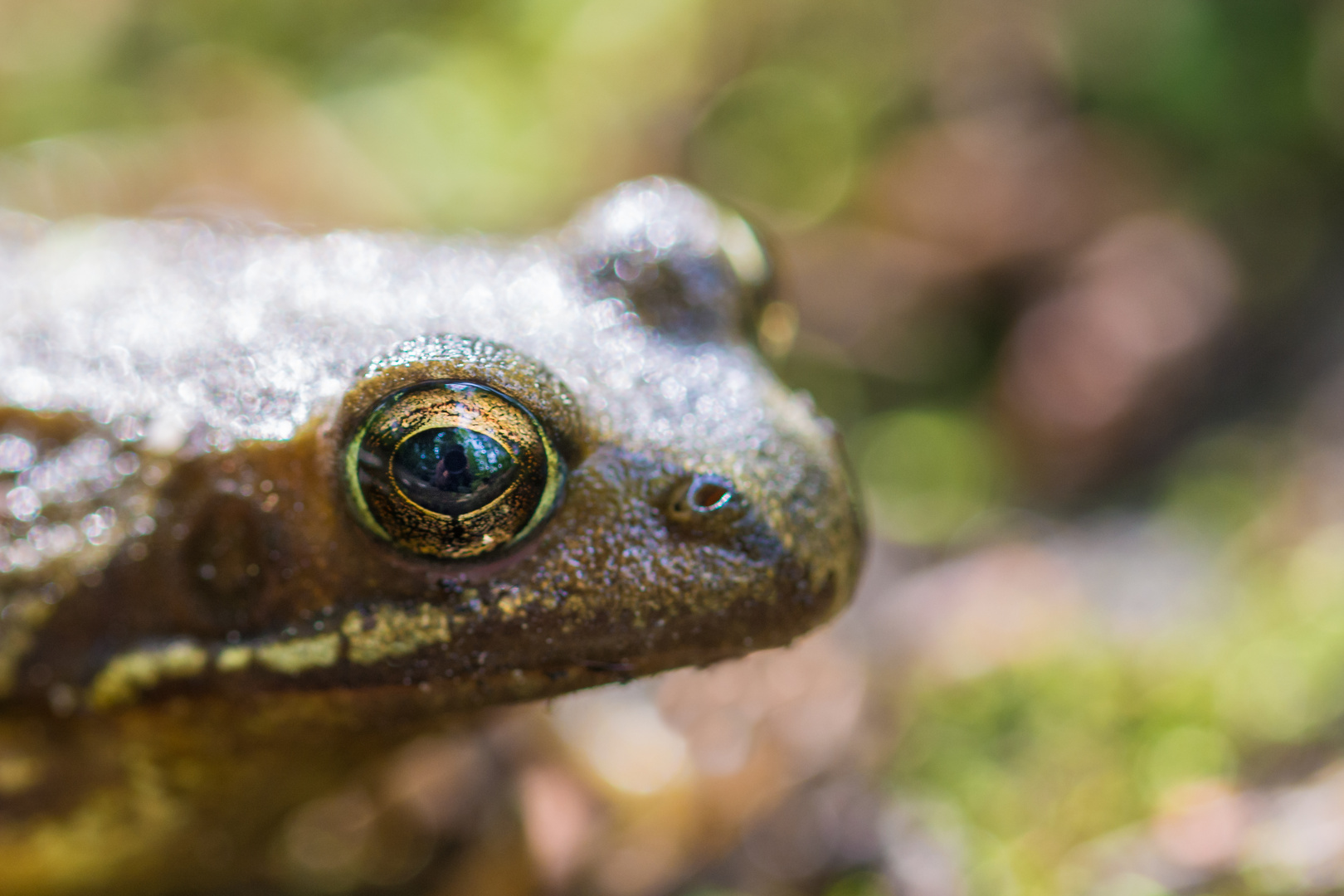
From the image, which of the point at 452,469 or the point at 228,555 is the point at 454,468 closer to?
the point at 452,469

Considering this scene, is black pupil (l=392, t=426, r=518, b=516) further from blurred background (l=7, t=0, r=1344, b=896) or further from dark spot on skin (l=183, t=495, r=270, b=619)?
blurred background (l=7, t=0, r=1344, b=896)

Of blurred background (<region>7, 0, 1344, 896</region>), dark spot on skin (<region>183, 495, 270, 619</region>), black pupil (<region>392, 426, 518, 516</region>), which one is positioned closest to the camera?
black pupil (<region>392, 426, 518, 516</region>)

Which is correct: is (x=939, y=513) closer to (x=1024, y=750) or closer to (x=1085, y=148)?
(x=1024, y=750)

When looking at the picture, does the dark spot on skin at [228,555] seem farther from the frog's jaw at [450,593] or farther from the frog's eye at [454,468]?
the frog's eye at [454,468]

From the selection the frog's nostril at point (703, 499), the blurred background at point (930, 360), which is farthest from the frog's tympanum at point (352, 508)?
the blurred background at point (930, 360)

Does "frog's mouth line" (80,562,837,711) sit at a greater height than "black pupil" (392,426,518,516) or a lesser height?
lesser

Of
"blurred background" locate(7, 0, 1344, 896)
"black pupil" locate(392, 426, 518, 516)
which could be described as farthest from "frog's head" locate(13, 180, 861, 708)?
"blurred background" locate(7, 0, 1344, 896)

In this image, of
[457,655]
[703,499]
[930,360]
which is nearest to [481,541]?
[457,655]

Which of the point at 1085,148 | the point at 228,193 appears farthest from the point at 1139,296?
the point at 228,193
